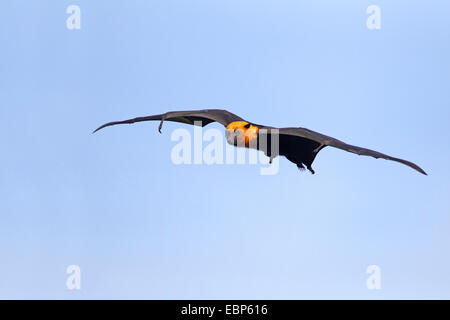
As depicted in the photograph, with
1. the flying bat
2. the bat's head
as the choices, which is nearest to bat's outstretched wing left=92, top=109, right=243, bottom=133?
the flying bat

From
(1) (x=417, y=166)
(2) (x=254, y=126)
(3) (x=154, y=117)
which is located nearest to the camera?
(1) (x=417, y=166)

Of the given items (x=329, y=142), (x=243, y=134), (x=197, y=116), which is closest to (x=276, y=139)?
(x=243, y=134)

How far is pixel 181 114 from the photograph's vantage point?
2853 centimetres

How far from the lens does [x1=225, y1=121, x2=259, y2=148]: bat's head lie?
26.9 meters

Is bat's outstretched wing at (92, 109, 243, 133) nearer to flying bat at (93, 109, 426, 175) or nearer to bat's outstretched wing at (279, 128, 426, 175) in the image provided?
flying bat at (93, 109, 426, 175)

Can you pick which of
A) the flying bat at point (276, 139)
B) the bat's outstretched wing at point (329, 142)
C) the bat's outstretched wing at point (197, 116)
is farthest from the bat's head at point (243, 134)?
the bat's outstretched wing at point (329, 142)

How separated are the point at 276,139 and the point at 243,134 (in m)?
1.13

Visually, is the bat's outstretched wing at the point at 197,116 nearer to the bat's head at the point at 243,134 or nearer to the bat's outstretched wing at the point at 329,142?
the bat's head at the point at 243,134

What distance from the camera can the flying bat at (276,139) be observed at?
2558cm

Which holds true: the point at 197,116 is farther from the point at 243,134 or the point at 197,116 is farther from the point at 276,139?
the point at 276,139

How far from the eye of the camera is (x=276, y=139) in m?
27.1
